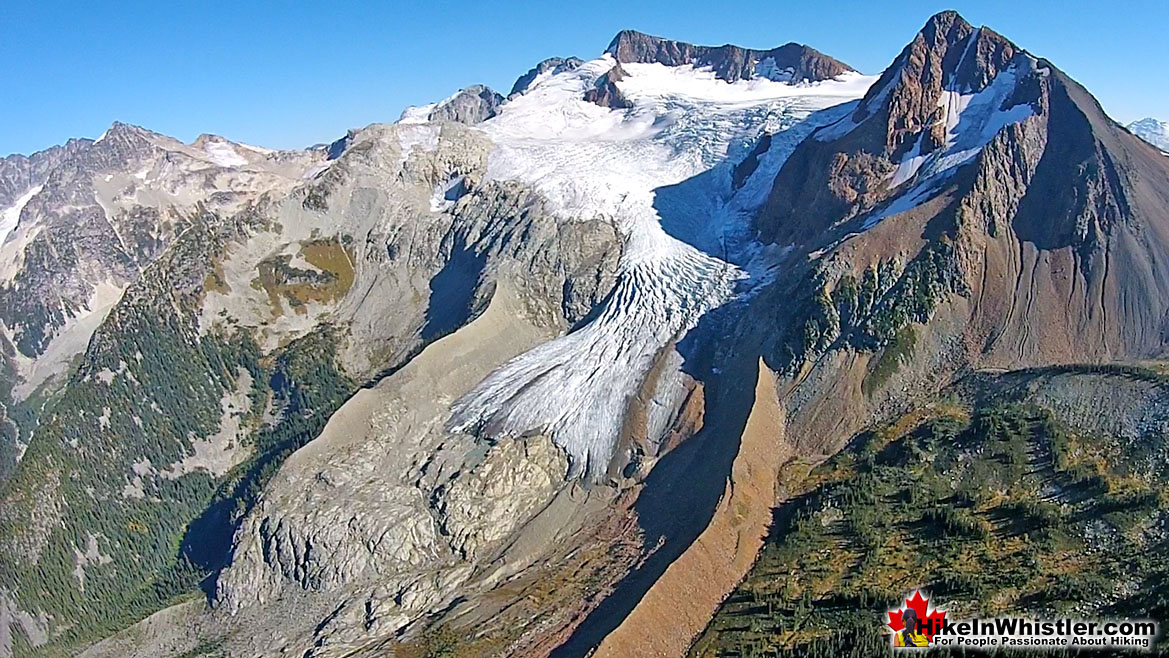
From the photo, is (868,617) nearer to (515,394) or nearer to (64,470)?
(515,394)

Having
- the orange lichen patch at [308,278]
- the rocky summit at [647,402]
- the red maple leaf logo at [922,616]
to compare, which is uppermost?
the orange lichen patch at [308,278]

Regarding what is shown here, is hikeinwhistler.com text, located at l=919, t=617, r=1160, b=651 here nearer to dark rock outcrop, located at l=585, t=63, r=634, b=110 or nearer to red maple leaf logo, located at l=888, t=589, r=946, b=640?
red maple leaf logo, located at l=888, t=589, r=946, b=640

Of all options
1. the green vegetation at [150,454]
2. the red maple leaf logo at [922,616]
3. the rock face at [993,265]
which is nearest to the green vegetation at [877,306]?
the rock face at [993,265]

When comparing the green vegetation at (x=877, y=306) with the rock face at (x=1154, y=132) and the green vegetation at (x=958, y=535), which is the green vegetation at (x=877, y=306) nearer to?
the green vegetation at (x=958, y=535)

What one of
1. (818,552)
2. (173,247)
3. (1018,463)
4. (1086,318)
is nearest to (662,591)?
(818,552)
